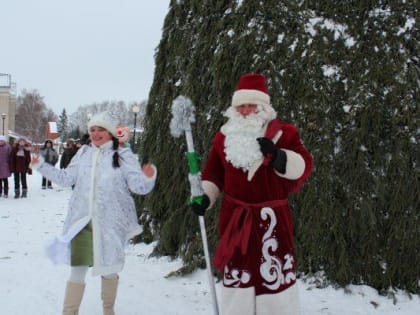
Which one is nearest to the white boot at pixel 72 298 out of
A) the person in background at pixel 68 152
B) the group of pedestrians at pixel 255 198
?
the group of pedestrians at pixel 255 198

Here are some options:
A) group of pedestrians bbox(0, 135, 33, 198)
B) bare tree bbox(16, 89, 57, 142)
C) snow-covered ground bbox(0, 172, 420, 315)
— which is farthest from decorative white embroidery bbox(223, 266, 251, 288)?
bare tree bbox(16, 89, 57, 142)

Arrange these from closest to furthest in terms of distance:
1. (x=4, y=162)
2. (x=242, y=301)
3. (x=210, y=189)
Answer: (x=242, y=301) → (x=210, y=189) → (x=4, y=162)

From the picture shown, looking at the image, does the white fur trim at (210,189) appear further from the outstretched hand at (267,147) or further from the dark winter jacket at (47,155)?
the dark winter jacket at (47,155)

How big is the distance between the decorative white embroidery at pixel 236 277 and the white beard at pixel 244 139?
642mm

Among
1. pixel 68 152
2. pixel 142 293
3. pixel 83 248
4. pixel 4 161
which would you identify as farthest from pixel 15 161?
pixel 83 248

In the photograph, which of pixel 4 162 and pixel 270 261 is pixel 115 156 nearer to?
pixel 270 261

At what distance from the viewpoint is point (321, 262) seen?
4496 millimetres

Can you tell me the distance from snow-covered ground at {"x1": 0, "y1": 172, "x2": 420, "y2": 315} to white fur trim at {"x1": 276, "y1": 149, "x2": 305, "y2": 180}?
1.79m

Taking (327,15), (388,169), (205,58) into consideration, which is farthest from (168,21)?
(388,169)

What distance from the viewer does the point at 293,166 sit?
2910mm

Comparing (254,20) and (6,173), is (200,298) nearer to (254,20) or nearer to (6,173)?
(254,20)

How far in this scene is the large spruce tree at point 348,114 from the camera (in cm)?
427

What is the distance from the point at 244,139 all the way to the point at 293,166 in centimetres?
35

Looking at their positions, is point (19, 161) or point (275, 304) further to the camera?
point (19, 161)
